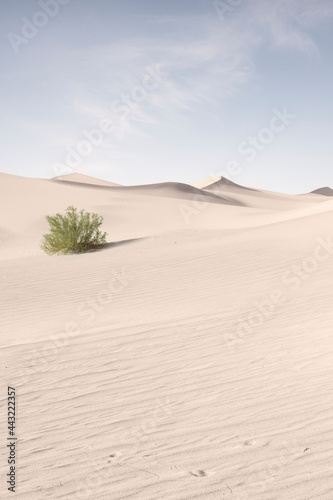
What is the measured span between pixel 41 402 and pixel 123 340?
1.82m

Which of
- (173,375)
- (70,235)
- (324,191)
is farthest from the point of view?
(324,191)

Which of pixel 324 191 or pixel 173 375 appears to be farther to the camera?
pixel 324 191

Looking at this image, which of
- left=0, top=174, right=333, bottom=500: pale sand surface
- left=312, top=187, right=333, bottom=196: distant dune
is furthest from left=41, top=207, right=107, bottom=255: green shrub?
left=312, top=187, right=333, bottom=196: distant dune

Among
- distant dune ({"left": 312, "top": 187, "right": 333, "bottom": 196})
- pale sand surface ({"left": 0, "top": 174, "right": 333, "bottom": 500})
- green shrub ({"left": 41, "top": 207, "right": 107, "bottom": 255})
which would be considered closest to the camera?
pale sand surface ({"left": 0, "top": 174, "right": 333, "bottom": 500})

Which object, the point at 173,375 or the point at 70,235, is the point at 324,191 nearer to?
the point at 70,235

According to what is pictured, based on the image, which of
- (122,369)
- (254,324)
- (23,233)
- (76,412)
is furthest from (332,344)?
(23,233)

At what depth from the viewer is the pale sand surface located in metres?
2.95

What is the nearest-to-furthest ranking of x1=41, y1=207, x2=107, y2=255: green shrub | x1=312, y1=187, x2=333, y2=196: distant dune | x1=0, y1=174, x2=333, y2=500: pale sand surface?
x1=0, y1=174, x2=333, y2=500: pale sand surface < x1=41, y1=207, x2=107, y2=255: green shrub < x1=312, y1=187, x2=333, y2=196: distant dune

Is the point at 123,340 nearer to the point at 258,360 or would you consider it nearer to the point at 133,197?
the point at 258,360

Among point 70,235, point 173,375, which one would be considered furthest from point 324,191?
point 173,375

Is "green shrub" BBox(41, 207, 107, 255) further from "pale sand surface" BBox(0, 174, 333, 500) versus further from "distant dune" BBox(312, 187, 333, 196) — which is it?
"distant dune" BBox(312, 187, 333, 196)

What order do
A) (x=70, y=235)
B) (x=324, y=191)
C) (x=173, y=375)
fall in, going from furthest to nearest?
(x=324, y=191) < (x=70, y=235) < (x=173, y=375)

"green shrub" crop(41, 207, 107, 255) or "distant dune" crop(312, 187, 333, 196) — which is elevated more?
"distant dune" crop(312, 187, 333, 196)

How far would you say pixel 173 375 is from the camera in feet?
15.2
